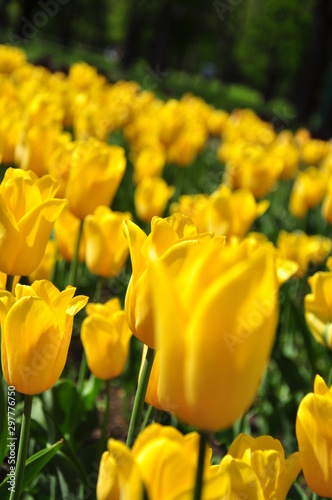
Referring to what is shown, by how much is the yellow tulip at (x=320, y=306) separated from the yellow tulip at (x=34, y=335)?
34.2 inches

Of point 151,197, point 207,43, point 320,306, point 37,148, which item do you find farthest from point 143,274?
point 207,43

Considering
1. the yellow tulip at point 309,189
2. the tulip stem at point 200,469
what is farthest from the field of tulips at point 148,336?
the yellow tulip at point 309,189

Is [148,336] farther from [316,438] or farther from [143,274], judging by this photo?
[316,438]

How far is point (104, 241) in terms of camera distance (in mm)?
2037

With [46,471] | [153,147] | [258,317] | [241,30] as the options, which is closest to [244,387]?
[258,317]

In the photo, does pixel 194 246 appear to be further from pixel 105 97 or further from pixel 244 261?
pixel 105 97

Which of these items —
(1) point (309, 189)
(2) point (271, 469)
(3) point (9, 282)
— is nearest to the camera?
(2) point (271, 469)

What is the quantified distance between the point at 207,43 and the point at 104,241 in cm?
5344

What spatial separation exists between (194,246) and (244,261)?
21cm

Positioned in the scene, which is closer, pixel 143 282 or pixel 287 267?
pixel 143 282

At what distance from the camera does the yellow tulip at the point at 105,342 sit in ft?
5.29

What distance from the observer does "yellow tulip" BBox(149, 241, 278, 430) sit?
2.18 ft

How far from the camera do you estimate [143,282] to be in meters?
1.06

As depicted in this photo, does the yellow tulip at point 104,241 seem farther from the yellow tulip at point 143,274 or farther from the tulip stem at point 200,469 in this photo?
the tulip stem at point 200,469
